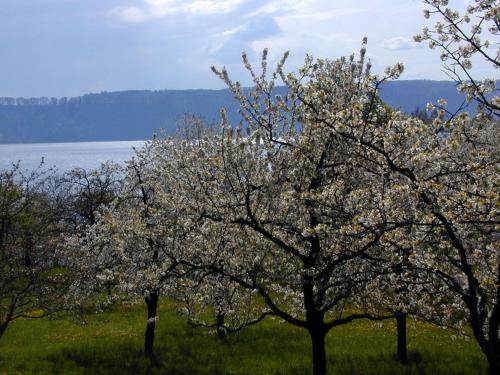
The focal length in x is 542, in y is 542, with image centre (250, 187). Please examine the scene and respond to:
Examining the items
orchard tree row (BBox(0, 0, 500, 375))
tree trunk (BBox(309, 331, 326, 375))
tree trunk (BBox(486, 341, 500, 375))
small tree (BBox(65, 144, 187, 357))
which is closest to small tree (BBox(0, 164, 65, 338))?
small tree (BBox(65, 144, 187, 357))

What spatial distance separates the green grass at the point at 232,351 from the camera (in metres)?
19.2

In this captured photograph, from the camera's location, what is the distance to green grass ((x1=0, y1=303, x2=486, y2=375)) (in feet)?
63.0

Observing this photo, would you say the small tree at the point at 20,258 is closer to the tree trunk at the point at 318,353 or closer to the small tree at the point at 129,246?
the small tree at the point at 129,246

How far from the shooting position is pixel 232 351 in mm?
21750

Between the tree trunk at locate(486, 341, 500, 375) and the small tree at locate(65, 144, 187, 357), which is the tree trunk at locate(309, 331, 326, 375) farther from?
the small tree at locate(65, 144, 187, 357)

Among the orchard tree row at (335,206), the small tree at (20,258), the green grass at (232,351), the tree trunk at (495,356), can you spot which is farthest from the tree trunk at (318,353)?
the small tree at (20,258)

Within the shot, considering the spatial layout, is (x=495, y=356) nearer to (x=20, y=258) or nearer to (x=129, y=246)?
(x=129, y=246)

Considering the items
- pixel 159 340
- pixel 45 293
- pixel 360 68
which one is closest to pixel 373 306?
pixel 360 68

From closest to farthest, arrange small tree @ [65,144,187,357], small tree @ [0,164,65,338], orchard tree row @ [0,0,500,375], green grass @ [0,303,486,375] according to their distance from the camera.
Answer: orchard tree row @ [0,0,500,375]
small tree @ [65,144,187,357]
small tree @ [0,164,65,338]
green grass @ [0,303,486,375]

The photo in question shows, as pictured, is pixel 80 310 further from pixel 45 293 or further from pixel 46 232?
pixel 46 232

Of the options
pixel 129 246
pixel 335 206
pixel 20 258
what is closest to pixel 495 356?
pixel 335 206

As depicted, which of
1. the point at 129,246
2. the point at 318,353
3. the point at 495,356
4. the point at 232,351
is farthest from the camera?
the point at 232,351

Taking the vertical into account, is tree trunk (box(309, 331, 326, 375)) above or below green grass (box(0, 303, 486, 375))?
above

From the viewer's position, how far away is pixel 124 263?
65.6 ft
